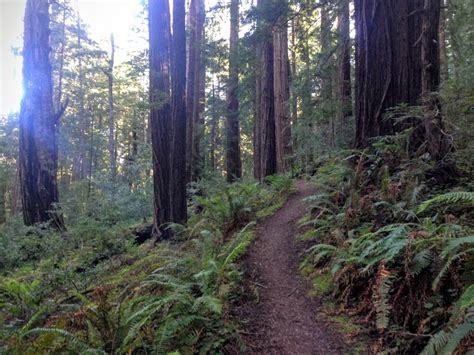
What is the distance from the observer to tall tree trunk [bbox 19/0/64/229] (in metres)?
9.94

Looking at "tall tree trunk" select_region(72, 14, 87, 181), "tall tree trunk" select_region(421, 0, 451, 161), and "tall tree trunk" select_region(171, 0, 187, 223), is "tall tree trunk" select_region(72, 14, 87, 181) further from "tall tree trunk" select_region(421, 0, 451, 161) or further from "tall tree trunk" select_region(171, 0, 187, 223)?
"tall tree trunk" select_region(421, 0, 451, 161)

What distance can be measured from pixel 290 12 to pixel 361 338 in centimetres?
756

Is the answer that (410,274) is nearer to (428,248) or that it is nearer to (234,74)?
(428,248)

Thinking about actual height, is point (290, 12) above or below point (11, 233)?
above

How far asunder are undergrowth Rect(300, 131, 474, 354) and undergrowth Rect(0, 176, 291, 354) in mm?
1184

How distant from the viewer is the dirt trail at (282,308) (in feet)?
10.7

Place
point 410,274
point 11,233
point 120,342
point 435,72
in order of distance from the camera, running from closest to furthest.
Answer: point 410,274 → point 120,342 → point 435,72 → point 11,233

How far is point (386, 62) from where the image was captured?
6.07 metres

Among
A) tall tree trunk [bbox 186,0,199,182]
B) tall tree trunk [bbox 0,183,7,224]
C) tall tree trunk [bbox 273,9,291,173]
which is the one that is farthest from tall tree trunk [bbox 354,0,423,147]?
tall tree trunk [bbox 0,183,7,224]

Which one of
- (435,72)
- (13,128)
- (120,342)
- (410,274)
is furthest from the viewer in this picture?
(13,128)

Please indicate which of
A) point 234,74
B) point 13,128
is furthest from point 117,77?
point 234,74

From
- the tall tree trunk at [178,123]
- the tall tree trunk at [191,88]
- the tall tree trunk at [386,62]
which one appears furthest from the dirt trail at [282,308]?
the tall tree trunk at [191,88]

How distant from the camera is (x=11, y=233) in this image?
9078 mm

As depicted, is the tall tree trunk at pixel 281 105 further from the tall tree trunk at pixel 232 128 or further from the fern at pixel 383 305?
the fern at pixel 383 305
